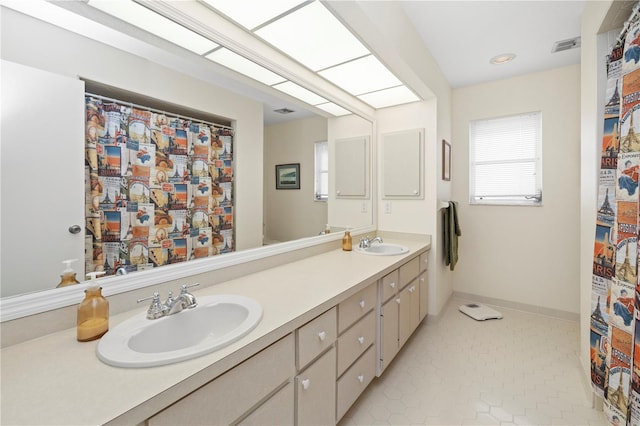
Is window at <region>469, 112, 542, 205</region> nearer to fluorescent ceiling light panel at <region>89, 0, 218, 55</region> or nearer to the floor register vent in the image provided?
the floor register vent

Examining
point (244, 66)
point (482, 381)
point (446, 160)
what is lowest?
point (482, 381)

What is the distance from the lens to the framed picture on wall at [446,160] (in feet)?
9.46

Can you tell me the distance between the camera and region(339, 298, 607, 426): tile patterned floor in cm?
161

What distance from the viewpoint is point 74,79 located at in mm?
954

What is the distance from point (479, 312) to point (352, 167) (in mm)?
2043

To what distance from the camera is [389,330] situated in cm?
187

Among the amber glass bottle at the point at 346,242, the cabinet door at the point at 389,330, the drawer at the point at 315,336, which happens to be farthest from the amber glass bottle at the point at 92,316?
the amber glass bottle at the point at 346,242

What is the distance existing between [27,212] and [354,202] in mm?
2146

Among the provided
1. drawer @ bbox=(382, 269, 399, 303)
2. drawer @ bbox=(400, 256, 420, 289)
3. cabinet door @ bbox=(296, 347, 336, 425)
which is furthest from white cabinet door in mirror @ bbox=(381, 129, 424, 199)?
cabinet door @ bbox=(296, 347, 336, 425)

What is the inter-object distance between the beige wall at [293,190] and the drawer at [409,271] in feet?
2.29

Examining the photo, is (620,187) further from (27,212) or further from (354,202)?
(27,212)

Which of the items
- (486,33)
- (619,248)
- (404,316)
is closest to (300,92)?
(486,33)

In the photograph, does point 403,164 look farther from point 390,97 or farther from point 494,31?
point 494,31

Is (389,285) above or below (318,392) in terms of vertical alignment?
above
